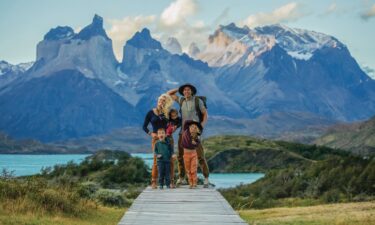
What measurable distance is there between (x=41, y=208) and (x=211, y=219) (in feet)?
24.2

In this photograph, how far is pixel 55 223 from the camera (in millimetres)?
16656

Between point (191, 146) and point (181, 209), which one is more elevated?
point (191, 146)

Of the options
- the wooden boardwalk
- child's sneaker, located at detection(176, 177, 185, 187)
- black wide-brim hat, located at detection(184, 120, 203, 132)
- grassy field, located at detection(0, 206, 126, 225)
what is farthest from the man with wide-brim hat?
grassy field, located at detection(0, 206, 126, 225)

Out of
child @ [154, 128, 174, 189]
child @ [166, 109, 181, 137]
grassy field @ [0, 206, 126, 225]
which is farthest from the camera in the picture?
child @ [166, 109, 181, 137]

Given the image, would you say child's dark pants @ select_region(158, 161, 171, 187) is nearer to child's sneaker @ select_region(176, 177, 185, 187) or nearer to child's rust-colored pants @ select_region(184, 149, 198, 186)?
child's rust-colored pants @ select_region(184, 149, 198, 186)

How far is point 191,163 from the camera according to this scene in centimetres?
1781

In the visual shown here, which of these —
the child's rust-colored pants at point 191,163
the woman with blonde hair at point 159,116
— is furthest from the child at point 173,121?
the child's rust-colored pants at point 191,163

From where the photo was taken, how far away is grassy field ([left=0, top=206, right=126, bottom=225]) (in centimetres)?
1589

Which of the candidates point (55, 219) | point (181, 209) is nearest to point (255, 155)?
point (55, 219)

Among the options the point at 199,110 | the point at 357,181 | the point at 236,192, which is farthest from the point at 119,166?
the point at 199,110

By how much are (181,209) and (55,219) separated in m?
5.06

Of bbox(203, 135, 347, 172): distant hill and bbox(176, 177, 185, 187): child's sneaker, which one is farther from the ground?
bbox(176, 177, 185, 187): child's sneaker

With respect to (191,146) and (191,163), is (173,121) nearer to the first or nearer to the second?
(191,146)

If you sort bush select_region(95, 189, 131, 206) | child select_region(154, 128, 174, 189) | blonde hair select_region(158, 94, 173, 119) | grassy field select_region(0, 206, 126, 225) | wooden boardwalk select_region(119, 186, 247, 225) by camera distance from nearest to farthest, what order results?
wooden boardwalk select_region(119, 186, 247, 225) < grassy field select_region(0, 206, 126, 225) < child select_region(154, 128, 174, 189) < blonde hair select_region(158, 94, 173, 119) < bush select_region(95, 189, 131, 206)
